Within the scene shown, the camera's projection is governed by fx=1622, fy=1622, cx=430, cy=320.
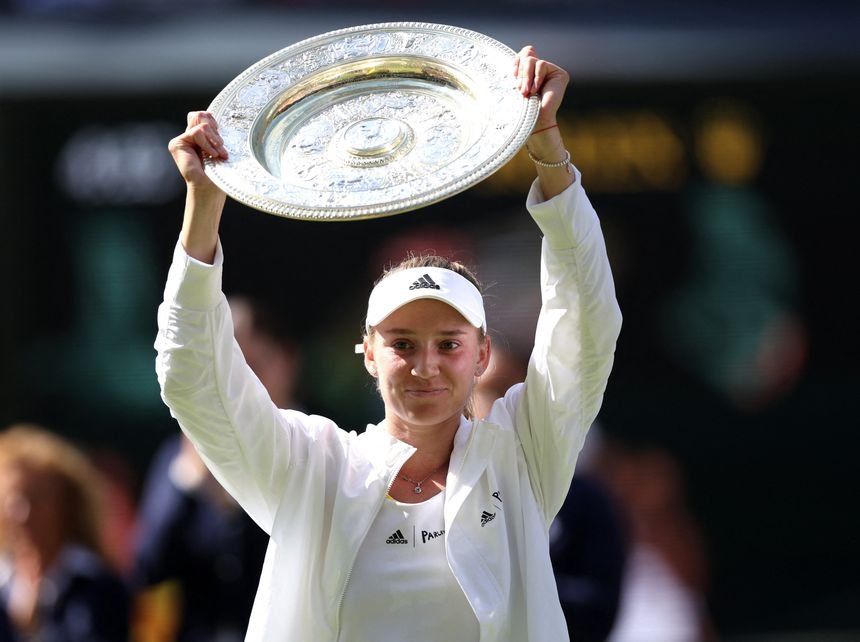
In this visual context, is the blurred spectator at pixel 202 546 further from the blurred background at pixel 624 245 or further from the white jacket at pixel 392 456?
the white jacket at pixel 392 456

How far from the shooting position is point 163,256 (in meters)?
5.53

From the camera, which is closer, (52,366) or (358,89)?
(358,89)

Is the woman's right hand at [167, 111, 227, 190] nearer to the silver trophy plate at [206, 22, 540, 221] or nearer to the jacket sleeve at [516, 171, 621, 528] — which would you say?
the silver trophy plate at [206, 22, 540, 221]

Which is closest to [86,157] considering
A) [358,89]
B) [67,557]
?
[67,557]

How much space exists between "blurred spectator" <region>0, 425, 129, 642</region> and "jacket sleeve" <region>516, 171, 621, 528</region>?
2511 mm

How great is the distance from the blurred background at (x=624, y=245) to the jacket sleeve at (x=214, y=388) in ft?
9.00

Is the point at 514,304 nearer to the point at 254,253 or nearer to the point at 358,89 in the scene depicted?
the point at 254,253

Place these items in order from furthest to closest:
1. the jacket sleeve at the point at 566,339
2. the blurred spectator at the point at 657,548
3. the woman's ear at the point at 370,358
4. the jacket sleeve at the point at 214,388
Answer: the blurred spectator at the point at 657,548 → the woman's ear at the point at 370,358 → the jacket sleeve at the point at 566,339 → the jacket sleeve at the point at 214,388

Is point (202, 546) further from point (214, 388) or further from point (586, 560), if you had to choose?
point (214, 388)

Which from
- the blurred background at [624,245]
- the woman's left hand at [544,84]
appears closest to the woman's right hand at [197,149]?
the woman's left hand at [544,84]

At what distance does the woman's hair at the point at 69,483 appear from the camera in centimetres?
493

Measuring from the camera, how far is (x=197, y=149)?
104 inches

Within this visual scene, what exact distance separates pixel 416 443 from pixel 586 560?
177 centimetres

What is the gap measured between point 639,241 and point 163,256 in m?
1.62
